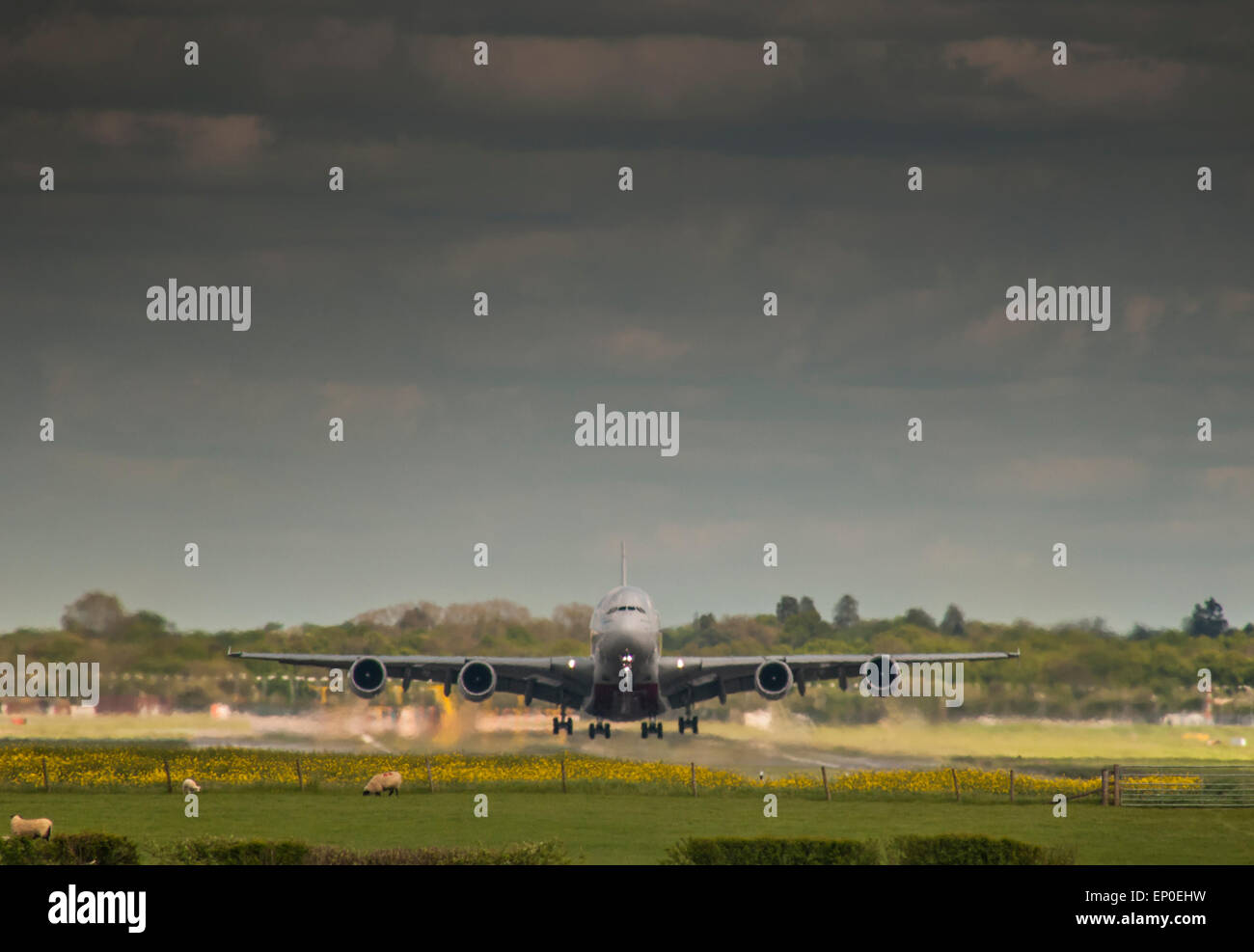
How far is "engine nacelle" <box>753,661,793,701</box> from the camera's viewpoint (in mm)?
74625

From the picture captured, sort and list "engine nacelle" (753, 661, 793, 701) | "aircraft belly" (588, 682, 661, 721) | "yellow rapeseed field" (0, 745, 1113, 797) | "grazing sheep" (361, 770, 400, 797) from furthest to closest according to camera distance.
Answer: "engine nacelle" (753, 661, 793, 701), "aircraft belly" (588, 682, 661, 721), "yellow rapeseed field" (0, 745, 1113, 797), "grazing sheep" (361, 770, 400, 797)

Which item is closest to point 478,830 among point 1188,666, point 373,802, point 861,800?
point 373,802

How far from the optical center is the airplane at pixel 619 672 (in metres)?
69.6

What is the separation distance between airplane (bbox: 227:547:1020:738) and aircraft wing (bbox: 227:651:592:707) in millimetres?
47

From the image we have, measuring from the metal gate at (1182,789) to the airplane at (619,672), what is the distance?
57.5 feet

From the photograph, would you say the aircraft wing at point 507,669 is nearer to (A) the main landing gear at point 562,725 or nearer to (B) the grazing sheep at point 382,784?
(A) the main landing gear at point 562,725

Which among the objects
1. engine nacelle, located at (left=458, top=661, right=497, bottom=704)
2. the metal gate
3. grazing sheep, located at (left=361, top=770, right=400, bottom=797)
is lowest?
the metal gate

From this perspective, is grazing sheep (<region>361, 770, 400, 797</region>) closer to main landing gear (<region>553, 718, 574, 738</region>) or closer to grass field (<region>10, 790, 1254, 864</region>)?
grass field (<region>10, 790, 1254, 864</region>)

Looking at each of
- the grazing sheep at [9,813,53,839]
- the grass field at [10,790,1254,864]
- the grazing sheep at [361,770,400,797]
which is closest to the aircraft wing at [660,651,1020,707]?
Answer: the grass field at [10,790,1254,864]

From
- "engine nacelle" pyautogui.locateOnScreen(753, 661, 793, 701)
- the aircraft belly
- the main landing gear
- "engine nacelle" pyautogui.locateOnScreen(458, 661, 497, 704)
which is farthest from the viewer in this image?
the main landing gear
